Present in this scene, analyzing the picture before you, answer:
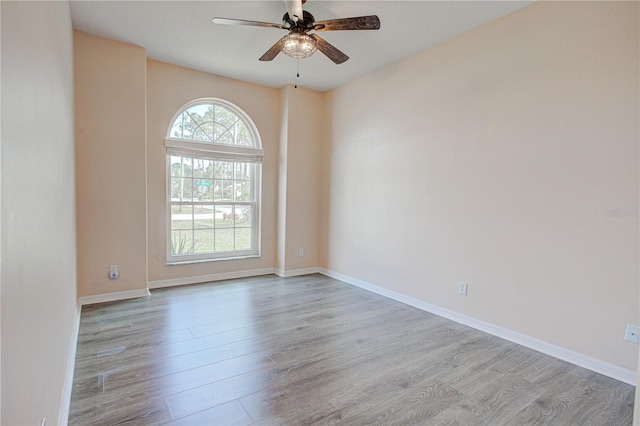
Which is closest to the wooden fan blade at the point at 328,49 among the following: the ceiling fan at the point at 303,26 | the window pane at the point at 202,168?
the ceiling fan at the point at 303,26

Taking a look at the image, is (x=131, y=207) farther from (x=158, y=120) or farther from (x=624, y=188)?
(x=624, y=188)

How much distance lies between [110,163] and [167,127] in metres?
0.87

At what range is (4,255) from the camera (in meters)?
0.78

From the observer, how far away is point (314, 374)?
2.23 m

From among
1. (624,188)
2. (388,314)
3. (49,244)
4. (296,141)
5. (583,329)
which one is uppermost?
(296,141)

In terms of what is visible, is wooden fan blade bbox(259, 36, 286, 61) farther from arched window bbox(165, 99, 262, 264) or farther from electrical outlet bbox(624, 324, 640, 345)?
electrical outlet bbox(624, 324, 640, 345)

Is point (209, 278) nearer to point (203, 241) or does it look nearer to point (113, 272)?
point (203, 241)

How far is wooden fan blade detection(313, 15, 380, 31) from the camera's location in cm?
236

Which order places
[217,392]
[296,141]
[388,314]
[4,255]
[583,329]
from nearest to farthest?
[4,255] → [217,392] → [583,329] → [388,314] → [296,141]

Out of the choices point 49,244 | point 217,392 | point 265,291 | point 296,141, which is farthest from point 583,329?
point 296,141

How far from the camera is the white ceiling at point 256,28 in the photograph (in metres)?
2.77

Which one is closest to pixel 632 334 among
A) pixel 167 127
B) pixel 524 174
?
pixel 524 174

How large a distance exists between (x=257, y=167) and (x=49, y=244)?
355 centimetres

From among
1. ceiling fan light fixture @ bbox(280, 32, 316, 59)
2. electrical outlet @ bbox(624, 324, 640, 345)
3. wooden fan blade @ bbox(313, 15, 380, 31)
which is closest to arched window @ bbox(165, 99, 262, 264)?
ceiling fan light fixture @ bbox(280, 32, 316, 59)
